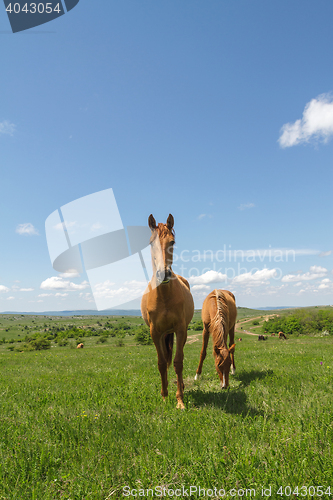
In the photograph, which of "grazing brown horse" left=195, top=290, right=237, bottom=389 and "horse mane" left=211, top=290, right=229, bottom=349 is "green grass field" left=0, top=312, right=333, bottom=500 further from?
"horse mane" left=211, top=290, right=229, bottom=349

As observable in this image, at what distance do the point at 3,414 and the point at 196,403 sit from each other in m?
4.10

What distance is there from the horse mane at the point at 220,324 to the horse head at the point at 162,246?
2576mm

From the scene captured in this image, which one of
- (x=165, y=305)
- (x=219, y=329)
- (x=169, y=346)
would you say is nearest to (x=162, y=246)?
(x=165, y=305)

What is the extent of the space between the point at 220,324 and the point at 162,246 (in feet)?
11.7

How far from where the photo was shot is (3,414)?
5125 millimetres

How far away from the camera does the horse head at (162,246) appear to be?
15.7 feet

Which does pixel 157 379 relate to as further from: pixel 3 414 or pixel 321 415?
pixel 321 415

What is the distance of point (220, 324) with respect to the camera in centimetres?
707

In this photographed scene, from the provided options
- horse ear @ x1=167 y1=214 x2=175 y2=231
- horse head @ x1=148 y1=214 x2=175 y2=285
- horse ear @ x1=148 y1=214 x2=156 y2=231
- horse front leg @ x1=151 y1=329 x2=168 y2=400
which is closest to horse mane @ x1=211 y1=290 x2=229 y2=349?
horse front leg @ x1=151 y1=329 x2=168 y2=400

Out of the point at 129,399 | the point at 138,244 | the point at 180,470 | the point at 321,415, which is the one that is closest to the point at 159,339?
the point at 129,399

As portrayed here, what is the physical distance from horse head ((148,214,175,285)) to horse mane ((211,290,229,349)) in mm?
2576

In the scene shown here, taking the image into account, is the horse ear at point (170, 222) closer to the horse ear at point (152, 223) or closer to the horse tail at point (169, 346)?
the horse ear at point (152, 223)

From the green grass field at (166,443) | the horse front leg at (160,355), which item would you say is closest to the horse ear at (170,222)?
the horse front leg at (160,355)

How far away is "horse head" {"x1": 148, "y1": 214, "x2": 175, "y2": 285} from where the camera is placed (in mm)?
4777
